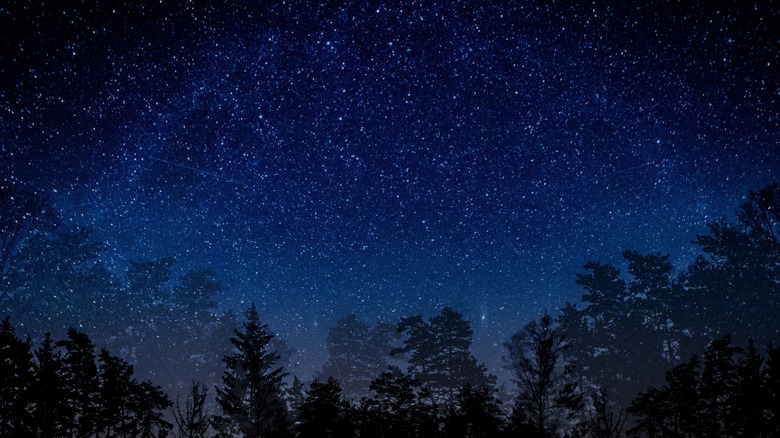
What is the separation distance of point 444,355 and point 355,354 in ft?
69.9

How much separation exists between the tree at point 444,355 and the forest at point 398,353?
14 centimetres

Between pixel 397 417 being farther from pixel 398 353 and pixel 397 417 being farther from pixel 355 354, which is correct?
pixel 355 354

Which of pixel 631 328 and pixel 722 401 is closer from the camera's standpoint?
pixel 722 401

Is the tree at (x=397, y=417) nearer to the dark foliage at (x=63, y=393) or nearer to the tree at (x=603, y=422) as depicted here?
the tree at (x=603, y=422)

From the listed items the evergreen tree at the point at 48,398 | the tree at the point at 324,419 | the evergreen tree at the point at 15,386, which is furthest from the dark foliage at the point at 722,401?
the evergreen tree at the point at 15,386

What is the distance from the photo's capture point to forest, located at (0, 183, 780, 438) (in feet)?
34.6

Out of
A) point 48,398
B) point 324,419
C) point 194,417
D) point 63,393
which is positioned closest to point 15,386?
point 48,398

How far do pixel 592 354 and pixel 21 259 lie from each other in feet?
191

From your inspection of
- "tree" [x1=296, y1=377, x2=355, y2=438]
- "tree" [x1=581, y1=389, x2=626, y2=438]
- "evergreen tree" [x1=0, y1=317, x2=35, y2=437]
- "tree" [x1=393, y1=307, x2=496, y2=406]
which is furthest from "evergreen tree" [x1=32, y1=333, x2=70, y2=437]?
"tree" [x1=393, y1=307, x2=496, y2=406]

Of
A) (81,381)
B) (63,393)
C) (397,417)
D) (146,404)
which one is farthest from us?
(146,404)

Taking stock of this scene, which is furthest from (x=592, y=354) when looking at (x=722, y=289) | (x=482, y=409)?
(x=482, y=409)

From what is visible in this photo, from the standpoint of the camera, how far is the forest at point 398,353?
1055 cm

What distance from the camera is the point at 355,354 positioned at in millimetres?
48969

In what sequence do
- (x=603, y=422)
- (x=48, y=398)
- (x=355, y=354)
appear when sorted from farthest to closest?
1. (x=355, y=354)
2. (x=603, y=422)
3. (x=48, y=398)
